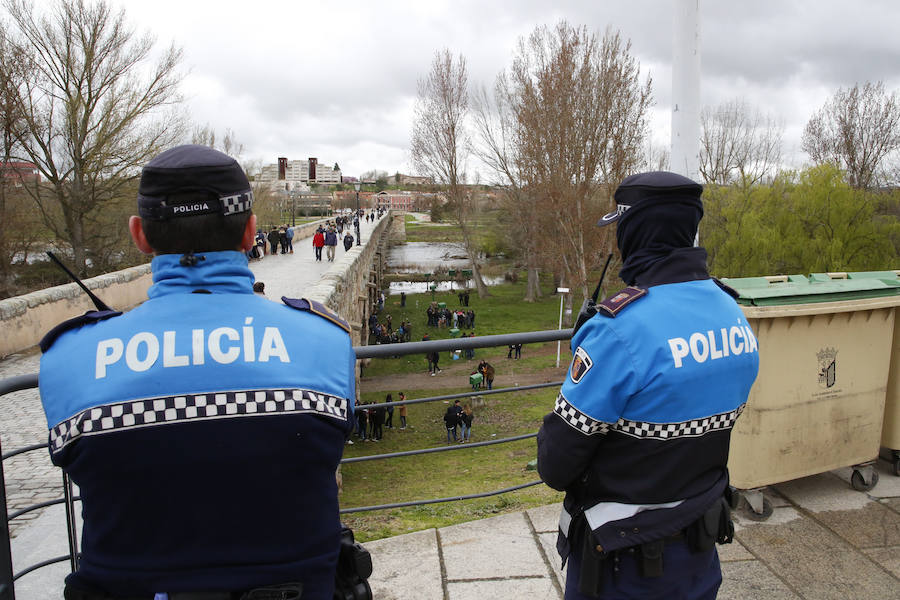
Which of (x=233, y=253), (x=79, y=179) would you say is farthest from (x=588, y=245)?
(x=233, y=253)

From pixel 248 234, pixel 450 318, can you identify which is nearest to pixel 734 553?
pixel 248 234

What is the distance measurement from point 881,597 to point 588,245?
28.7m

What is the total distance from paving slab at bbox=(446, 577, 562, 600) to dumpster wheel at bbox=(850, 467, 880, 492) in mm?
2381

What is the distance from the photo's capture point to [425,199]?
160 ft

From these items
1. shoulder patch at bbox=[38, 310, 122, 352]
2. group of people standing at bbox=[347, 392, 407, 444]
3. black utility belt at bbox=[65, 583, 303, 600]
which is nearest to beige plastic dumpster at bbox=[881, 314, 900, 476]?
black utility belt at bbox=[65, 583, 303, 600]

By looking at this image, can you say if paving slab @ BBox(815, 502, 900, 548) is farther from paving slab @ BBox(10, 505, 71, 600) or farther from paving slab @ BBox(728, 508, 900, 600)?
paving slab @ BBox(10, 505, 71, 600)

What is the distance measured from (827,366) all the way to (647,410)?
2.80m

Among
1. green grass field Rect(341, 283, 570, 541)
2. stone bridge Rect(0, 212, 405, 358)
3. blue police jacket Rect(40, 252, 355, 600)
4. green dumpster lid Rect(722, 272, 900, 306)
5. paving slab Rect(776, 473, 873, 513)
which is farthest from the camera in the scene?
stone bridge Rect(0, 212, 405, 358)

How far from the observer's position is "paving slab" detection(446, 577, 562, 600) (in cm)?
311

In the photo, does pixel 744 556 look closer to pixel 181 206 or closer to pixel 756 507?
pixel 756 507

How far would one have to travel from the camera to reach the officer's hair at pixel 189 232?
152cm

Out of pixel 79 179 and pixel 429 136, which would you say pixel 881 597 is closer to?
pixel 79 179

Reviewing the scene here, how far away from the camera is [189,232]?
1530 mm

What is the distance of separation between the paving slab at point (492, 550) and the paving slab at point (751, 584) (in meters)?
0.89
